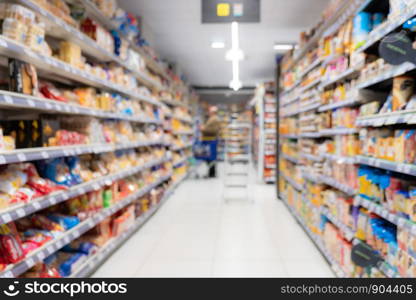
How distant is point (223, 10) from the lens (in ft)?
14.0

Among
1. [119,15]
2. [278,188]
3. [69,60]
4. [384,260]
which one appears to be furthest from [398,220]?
[278,188]

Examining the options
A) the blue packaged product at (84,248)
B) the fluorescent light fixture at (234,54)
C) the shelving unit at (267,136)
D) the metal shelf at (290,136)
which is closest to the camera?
the blue packaged product at (84,248)

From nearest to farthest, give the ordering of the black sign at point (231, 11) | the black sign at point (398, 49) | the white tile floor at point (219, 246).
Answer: the black sign at point (398, 49) < the white tile floor at point (219, 246) < the black sign at point (231, 11)

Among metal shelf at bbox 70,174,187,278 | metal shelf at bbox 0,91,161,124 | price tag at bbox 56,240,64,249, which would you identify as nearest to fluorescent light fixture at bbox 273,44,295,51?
metal shelf at bbox 70,174,187,278

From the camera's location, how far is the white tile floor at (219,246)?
3.28 m

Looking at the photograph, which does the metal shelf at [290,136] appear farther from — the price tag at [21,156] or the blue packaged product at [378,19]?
the price tag at [21,156]

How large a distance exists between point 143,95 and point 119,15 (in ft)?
4.92

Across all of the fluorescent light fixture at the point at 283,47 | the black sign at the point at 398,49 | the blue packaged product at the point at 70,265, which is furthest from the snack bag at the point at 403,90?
the fluorescent light fixture at the point at 283,47

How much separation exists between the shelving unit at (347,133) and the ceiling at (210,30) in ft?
3.58

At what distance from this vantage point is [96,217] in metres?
3.33

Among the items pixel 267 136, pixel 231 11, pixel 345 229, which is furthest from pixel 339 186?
pixel 267 136

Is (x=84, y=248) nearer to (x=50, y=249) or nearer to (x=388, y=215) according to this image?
(x=50, y=249)

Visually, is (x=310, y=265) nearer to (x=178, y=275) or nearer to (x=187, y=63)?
(x=178, y=275)

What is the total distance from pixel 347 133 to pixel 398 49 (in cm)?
136
